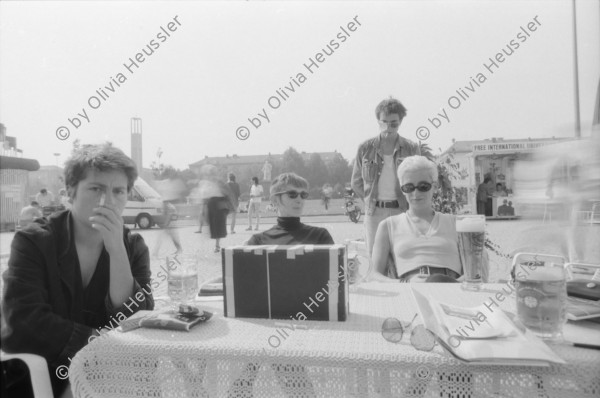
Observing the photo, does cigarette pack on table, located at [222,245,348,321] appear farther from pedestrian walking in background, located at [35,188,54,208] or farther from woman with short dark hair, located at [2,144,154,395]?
pedestrian walking in background, located at [35,188,54,208]

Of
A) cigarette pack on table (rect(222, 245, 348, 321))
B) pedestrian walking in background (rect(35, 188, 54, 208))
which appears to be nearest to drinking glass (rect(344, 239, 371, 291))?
cigarette pack on table (rect(222, 245, 348, 321))

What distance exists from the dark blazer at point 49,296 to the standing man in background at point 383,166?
2.26 m

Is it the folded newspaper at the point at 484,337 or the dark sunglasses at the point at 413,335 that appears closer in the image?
the folded newspaper at the point at 484,337

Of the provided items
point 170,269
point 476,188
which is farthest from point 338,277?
point 476,188

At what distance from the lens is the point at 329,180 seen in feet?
67.0

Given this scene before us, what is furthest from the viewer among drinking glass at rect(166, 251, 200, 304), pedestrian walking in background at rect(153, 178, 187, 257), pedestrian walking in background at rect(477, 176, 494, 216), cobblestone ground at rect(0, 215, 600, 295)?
pedestrian walking in background at rect(477, 176, 494, 216)

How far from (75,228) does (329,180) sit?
19.0 meters

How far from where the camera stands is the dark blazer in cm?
131

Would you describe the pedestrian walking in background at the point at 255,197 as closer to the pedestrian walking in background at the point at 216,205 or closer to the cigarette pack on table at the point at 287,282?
the pedestrian walking in background at the point at 216,205

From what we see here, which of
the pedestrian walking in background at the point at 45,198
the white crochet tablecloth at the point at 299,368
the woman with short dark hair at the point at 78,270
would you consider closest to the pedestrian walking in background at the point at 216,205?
the woman with short dark hair at the point at 78,270

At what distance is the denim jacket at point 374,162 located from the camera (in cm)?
347

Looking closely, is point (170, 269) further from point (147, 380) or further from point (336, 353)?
point (336, 353)

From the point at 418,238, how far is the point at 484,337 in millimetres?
1424

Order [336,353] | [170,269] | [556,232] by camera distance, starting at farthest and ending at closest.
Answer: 1. [556,232]
2. [170,269]
3. [336,353]
